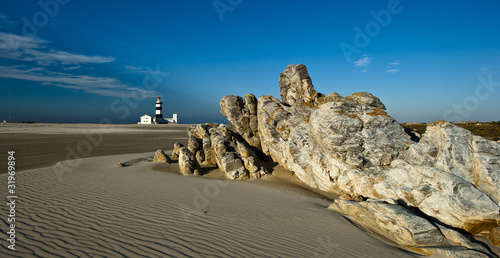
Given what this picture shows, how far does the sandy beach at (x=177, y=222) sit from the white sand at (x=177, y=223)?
0.03 metres

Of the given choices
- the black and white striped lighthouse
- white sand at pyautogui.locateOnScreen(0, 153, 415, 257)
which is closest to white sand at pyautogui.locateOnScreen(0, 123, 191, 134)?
the black and white striped lighthouse

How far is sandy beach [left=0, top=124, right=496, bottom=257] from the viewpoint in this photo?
261 inches

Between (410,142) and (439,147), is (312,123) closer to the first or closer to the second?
(410,142)

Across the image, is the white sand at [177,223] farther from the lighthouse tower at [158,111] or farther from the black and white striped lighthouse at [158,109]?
the lighthouse tower at [158,111]

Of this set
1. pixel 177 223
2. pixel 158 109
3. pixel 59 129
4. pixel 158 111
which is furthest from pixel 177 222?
pixel 158 111

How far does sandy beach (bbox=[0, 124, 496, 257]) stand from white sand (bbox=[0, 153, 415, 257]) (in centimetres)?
3

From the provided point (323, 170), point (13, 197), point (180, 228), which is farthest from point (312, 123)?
point (13, 197)

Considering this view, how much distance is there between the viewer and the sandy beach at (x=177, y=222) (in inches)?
261

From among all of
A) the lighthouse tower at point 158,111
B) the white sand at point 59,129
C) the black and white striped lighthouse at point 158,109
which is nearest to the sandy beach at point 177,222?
the white sand at point 59,129

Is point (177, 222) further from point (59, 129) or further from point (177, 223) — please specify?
point (59, 129)

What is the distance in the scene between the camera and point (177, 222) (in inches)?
330

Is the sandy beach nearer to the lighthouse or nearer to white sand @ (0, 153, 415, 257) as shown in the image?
white sand @ (0, 153, 415, 257)

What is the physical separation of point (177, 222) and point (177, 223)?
0.10 metres

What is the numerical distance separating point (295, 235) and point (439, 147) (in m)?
8.37
